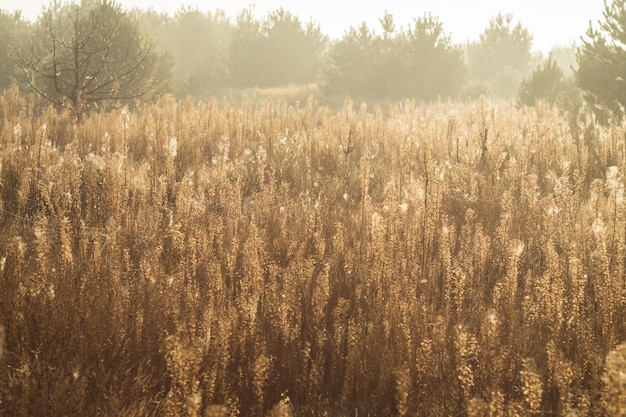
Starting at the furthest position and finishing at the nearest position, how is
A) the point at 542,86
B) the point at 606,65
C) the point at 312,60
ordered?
the point at 312,60 → the point at 542,86 → the point at 606,65

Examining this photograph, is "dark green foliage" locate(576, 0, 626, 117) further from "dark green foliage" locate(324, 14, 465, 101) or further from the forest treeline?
"dark green foliage" locate(324, 14, 465, 101)

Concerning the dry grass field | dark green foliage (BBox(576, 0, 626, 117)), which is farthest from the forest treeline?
the dry grass field

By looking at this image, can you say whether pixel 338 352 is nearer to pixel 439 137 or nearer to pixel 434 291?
pixel 434 291

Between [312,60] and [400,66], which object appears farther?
[312,60]

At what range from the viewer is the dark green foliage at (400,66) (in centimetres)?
2000

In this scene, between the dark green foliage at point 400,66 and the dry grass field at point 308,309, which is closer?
the dry grass field at point 308,309

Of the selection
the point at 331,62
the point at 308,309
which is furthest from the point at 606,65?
the point at 331,62

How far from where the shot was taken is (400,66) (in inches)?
795

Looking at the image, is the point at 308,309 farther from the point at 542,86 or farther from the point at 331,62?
the point at 331,62

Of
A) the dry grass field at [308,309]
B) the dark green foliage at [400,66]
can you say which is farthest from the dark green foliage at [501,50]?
the dry grass field at [308,309]

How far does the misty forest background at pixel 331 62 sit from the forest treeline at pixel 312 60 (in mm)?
47

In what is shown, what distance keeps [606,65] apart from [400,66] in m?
11.3

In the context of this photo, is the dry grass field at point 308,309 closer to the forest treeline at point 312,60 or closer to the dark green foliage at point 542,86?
the forest treeline at point 312,60

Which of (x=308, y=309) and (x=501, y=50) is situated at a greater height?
(x=501, y=50)
